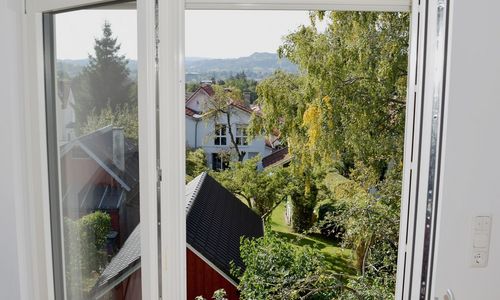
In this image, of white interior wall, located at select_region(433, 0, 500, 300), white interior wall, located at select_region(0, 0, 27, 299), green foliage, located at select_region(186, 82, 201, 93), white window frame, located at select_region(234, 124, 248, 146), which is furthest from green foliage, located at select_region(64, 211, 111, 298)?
white window frame, located at select_region(234, 124, 248, 146)

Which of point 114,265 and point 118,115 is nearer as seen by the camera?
point 118,115

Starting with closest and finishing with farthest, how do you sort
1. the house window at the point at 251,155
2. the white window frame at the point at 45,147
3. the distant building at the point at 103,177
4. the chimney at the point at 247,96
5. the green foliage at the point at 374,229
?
the white window frame at the point at 45,147 → the distant building at the point at 103,177 → the green foliage at the point at 374,229 → the chimney at the point at 247,96 → the house window at the point at 251,155

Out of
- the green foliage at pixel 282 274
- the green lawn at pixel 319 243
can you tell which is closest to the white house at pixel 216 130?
the green lawn at pixel 319 243

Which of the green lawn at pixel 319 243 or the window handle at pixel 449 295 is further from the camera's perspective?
the green lawn at pixel 319 243

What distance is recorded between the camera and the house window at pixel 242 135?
414 cm

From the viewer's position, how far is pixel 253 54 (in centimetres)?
377

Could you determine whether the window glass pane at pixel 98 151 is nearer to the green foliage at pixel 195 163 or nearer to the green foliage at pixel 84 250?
the green foliage at pixel 84 250

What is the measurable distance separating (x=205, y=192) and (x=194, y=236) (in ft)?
1.79

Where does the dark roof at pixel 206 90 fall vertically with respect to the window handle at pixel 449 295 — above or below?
above

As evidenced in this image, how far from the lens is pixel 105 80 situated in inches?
49.8

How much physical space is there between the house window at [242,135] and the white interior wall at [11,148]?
2.87m

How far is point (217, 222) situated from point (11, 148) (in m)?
2.91

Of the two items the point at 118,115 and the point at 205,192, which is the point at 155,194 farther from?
the point at 205,192

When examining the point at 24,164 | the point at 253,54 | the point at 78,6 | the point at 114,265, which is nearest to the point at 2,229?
the point at 24,164
